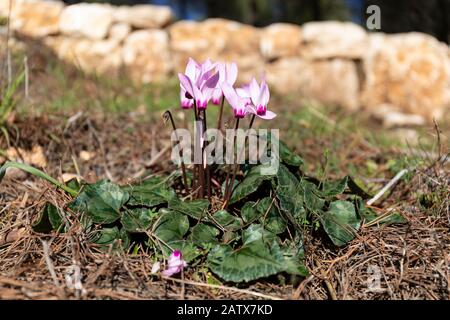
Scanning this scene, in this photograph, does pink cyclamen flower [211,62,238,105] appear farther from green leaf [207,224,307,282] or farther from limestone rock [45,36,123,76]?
limestone rock [45,36,123,76]

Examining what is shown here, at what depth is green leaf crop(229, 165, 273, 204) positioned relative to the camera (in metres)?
1.62

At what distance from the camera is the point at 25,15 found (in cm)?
535

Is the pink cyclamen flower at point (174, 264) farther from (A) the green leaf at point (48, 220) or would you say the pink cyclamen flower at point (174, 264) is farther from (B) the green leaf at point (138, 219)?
(A) the green leaf at point (48, 220)

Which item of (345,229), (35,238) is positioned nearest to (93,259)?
Answer: (35,238)

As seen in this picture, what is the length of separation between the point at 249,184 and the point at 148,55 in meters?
4.13

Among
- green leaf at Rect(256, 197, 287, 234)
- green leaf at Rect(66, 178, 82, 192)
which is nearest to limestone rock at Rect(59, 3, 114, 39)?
green leaf at Rect(66, 178, 82, 192)

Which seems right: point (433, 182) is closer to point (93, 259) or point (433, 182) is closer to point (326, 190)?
point (326, 190)

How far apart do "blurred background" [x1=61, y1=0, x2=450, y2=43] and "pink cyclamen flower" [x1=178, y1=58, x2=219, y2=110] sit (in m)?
6.83

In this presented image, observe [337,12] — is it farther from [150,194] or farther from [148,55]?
[150,194]

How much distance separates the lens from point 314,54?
19.4ft
